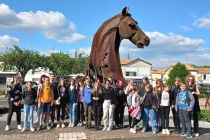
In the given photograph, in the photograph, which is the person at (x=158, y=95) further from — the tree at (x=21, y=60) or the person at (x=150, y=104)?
the tree at (x=21, y=60)

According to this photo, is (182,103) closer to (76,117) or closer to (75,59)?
(76,117)

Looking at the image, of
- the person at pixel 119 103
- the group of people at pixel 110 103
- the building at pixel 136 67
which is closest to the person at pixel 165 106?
the group of people at pixel 110 103

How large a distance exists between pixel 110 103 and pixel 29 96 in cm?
269

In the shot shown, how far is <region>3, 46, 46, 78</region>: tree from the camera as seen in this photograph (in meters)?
61.2

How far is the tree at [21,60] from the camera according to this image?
6116cm

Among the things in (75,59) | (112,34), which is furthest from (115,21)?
(75,59)

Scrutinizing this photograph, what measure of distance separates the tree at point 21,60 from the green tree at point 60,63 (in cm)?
208

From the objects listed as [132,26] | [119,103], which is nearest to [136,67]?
[132,26]

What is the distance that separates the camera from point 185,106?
11719 mm

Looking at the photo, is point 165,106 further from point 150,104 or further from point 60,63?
point 60,63

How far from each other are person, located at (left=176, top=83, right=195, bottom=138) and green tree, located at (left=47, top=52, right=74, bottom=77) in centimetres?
5230

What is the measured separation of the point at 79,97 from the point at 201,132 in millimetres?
4326

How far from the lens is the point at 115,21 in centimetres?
1452

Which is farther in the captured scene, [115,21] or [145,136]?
[115,21]
